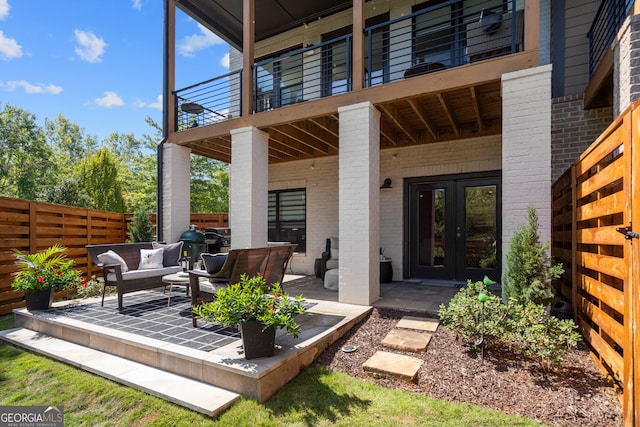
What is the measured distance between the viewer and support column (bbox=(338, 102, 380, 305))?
4832mm

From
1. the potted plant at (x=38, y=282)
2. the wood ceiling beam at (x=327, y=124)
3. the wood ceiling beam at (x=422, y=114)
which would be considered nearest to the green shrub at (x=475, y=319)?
the wood ceiling beam at (x=422, y=114)

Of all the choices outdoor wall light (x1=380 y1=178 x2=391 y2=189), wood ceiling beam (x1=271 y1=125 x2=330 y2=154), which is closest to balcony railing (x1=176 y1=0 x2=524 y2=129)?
wood ceiling beam (x1=271 y1=125 x2=330 y2=154)

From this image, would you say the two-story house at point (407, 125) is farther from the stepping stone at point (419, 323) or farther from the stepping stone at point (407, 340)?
the stepping stone at point (407, 340)

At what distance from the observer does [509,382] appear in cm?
269

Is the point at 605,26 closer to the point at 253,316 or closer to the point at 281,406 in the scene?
the point at 253,316

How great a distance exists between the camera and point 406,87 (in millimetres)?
4715

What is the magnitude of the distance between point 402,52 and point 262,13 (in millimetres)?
3541

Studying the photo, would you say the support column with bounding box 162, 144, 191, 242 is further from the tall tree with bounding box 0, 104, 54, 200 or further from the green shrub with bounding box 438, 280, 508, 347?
the tall tree with bounding box 0, 104, 54, 200

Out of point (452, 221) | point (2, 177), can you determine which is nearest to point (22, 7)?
point (2, 177)

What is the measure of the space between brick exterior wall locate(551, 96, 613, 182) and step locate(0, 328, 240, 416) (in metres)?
6.11

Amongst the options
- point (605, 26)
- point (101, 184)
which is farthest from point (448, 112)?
point (101, 184)

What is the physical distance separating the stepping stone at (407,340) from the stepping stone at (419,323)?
0.12 m

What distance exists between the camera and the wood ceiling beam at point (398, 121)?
524 cm

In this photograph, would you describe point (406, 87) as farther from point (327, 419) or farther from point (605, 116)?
point (327, 419)
